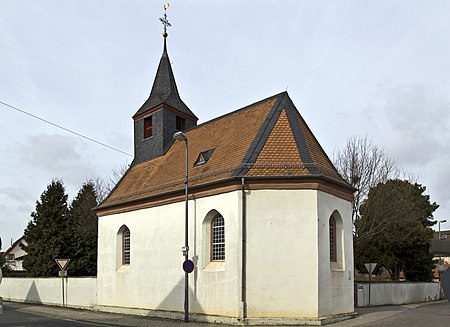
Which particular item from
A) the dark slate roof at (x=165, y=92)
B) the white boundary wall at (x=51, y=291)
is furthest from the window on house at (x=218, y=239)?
the white boundary wall at (x=51, y=291)

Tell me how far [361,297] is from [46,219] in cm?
2834

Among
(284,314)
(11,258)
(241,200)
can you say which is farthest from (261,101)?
(11,258)

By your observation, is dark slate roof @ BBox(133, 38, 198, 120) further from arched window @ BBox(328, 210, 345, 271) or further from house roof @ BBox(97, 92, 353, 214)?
arched window @ BBox(328, 210, 345, 271)

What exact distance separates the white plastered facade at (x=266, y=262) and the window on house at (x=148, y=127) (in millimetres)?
7816

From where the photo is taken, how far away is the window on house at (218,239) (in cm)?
2073

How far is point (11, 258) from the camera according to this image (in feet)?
245

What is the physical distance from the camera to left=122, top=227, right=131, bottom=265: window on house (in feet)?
86.4

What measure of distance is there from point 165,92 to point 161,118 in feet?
7.19

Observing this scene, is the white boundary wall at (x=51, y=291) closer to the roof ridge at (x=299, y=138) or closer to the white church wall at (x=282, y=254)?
the white church wall at (x=282, y=254)

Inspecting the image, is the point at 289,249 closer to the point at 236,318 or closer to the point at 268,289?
the point at 268,289

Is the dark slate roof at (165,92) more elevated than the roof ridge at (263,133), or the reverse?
the dark slate roof at (165,92)

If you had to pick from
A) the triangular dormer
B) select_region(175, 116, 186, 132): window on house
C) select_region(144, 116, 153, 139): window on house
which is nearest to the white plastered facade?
the triangular dormer

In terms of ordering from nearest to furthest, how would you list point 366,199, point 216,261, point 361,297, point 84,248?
point 216,261 < point 361,297 < point 366,199 < point 84,248

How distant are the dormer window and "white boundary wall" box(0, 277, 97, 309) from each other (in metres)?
9.75
